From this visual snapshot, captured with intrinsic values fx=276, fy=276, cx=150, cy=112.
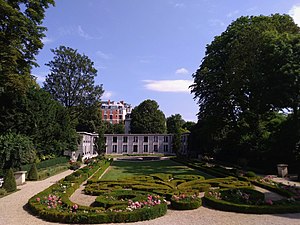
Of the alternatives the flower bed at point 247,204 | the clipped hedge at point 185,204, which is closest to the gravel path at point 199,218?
the clipped hedge at point 185,204

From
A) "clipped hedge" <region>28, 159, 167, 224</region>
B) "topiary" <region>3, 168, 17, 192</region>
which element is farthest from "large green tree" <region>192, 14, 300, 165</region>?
"topiary" <region>3, 168, 17, 192</region>

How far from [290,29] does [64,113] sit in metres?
32.2

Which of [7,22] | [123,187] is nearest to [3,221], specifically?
[123,187]

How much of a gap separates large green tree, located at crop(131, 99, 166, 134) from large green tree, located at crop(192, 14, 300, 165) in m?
37.2

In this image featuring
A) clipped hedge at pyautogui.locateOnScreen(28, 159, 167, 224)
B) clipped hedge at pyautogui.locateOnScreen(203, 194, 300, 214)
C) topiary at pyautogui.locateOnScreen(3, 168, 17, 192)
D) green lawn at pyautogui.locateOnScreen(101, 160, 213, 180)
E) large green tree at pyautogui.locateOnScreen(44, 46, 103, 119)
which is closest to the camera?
clipped hedge at pyautogui.locateOnScreen(28, 159, 167, 224)

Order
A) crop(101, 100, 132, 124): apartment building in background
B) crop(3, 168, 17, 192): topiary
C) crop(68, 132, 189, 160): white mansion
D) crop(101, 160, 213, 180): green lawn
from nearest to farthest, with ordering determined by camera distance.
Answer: crop(3, 168, 17, 192): topiary → crop(101, 160, 213, 180): green lawn → crop(68, 132, 189, 160): white mansion → crop(101, 100, 132, 124): apartment building in background

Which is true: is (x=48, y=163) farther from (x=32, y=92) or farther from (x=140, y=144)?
(x=140, y=144)

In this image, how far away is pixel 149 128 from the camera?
7769 cm

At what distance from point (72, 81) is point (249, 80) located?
3057cm

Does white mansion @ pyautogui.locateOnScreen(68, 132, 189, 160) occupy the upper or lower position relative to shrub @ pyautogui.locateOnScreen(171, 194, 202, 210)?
upper

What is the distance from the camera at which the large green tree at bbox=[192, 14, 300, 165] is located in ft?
79.5

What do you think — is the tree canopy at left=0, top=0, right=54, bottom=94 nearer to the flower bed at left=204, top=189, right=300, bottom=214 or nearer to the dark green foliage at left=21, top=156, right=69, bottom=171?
the dark green foliage at left=21, top=156, right=69, bottom=171

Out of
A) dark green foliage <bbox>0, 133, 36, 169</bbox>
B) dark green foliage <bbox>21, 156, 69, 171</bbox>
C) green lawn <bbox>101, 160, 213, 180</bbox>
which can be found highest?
dark green foliage <bbox>0, 133, 36, 169</bbox>

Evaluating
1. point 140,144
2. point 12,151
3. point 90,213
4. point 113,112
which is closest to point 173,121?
point 113,112
